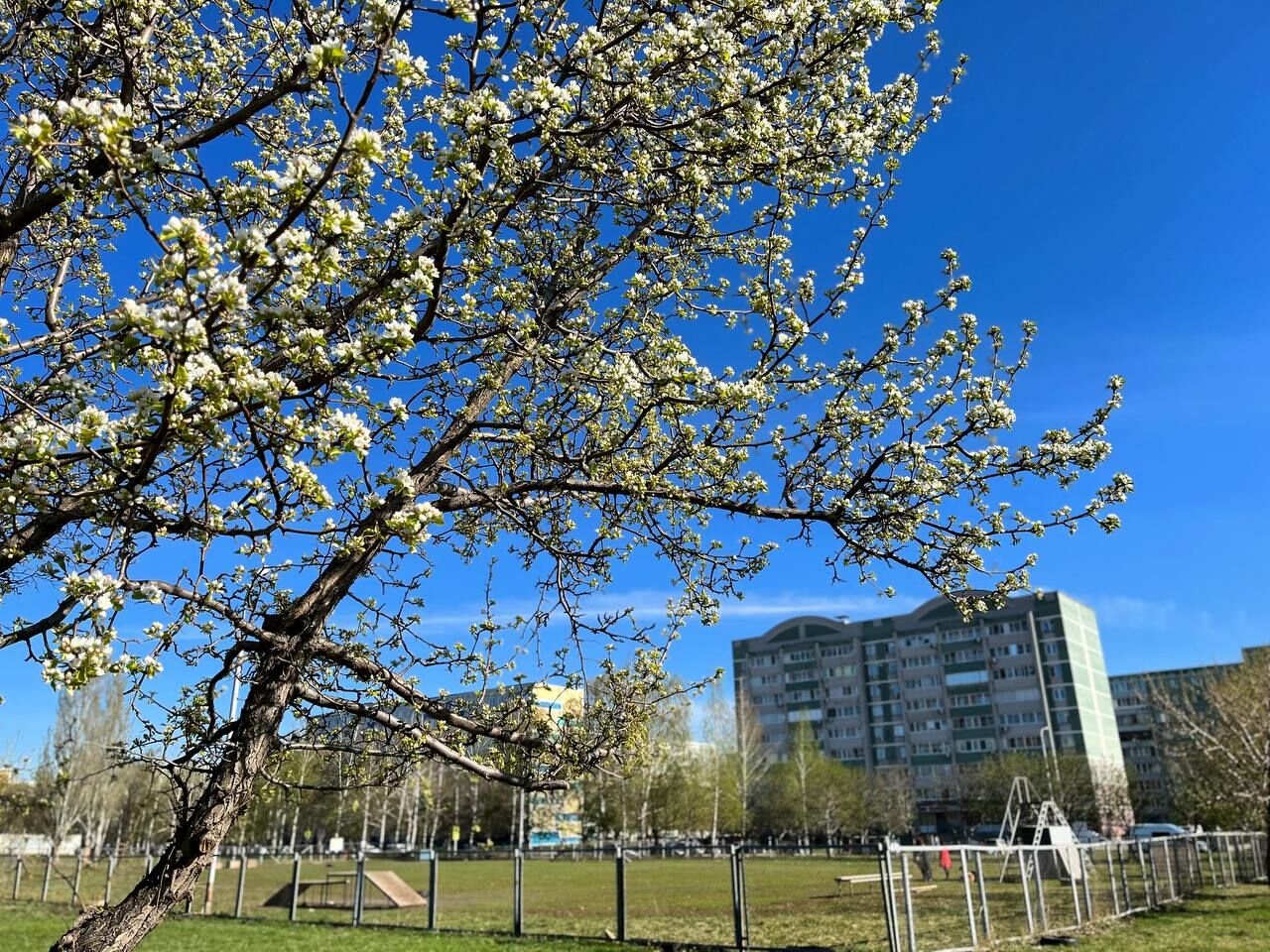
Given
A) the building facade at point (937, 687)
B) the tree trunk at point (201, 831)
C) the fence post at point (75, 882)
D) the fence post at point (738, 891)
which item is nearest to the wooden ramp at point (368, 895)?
the fence post at point (75, 882)

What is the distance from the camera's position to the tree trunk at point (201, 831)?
4.42 meters

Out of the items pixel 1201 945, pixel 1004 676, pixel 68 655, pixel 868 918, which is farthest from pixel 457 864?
pixel 1004 676

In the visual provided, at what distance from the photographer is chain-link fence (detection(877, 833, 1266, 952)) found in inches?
464

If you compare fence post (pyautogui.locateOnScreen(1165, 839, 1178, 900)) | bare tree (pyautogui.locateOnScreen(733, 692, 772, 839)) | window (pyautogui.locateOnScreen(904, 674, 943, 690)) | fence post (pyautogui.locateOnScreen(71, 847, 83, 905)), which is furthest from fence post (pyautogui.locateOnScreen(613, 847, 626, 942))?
window (pyautogui.locateOnScreen(904, 674, 943, 690))

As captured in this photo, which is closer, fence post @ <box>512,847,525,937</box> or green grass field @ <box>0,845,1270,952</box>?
green grass field @ <box>0,845,1270,952</box>

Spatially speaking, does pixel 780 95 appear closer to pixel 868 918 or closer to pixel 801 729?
pixel 868 918

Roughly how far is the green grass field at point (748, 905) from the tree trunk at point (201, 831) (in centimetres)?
973

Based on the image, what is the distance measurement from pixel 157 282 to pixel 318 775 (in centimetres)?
397

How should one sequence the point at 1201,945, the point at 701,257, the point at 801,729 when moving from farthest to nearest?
the point at 801,729 → the point at 1201,945 → the point at 701,257

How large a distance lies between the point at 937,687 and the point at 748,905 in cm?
7416

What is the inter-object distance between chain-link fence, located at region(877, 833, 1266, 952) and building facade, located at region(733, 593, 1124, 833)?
5054 centimetres

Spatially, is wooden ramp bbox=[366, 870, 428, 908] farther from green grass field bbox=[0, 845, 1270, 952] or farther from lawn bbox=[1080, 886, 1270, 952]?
lawn bbox=[1080, 886, 1270, 952]

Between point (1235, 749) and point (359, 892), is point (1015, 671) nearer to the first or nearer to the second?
point (1235, 749)

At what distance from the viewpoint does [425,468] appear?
17.4 ft
